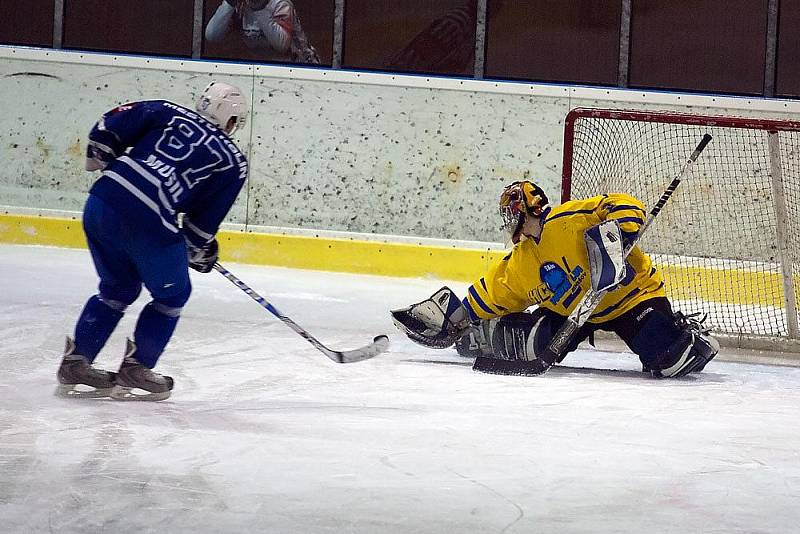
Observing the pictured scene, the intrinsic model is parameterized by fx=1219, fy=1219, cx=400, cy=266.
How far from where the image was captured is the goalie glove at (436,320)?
14.8 ft

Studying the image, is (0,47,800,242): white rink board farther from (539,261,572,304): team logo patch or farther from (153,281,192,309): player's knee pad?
(153,281,192,309): player's knee pad

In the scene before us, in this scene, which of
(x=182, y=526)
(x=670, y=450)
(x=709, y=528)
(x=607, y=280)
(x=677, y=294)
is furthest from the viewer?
(x=677, y=294)

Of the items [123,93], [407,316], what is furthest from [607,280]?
[123,93]

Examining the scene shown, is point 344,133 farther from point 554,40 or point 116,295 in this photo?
point 116,295

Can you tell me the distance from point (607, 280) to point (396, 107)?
3.13 meters

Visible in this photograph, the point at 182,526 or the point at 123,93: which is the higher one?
the point at 123,93

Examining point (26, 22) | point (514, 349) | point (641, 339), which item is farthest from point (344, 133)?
point (641, 339)

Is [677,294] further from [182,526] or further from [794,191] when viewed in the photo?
[182,526]

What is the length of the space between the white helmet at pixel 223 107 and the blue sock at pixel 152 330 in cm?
54

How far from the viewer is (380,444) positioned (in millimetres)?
2947

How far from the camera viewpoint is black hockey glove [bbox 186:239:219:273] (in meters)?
3.47

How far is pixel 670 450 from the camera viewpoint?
9.93 feet

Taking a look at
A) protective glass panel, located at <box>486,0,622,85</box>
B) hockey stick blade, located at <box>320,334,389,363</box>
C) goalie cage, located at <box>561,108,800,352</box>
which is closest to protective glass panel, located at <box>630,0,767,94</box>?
protective glass panel, located at <box>486,0,622,85</box>

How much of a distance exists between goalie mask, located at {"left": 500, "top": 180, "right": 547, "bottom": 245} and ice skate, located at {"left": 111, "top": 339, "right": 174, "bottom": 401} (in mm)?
1392
